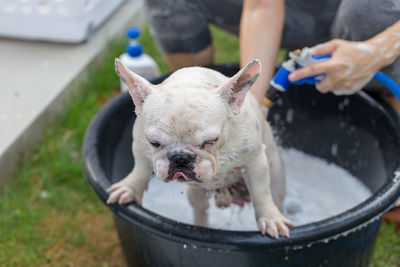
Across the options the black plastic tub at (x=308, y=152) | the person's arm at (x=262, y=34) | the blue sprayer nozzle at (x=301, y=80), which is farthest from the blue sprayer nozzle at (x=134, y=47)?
the blue sprayer nozzle at (x=301, y=80)

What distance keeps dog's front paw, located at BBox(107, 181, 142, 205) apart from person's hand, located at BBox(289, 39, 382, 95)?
18.5 inches

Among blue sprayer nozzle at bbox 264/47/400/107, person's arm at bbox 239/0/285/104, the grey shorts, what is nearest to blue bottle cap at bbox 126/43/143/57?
the grey shorts

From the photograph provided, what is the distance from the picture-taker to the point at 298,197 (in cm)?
170

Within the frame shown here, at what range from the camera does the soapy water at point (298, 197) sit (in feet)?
5.10

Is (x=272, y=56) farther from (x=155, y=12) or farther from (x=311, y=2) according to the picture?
(x=155, y=12)

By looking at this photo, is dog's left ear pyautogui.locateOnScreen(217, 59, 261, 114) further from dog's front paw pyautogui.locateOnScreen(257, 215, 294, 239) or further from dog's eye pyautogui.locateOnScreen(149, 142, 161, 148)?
dog's front paw pyautogui.locateOnScreen(257, 215, 294, 239)

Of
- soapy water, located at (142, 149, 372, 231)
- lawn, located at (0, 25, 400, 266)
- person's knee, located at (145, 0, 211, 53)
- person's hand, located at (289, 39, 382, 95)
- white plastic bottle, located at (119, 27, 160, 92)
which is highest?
person's hand, located at (289, 39, 382, 95)

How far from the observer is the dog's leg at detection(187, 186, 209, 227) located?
131cm

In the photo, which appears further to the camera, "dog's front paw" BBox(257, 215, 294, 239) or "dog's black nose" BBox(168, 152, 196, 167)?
"dog's front paw" BBox(257, 215, 294, 239)

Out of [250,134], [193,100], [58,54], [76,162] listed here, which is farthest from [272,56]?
[58,54]

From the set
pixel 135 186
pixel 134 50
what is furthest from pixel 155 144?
pixel 134 50

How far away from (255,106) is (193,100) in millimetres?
309

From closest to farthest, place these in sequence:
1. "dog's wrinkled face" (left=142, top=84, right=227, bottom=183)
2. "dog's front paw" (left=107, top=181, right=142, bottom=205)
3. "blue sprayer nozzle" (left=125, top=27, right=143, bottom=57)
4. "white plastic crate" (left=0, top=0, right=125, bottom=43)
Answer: "dog's wrinkled face" (left=142, top=84, right=227, bottom=183) → "dog's front paw" (left=107, top=181, right=142, bottom=205) → "blue sprayer nozzle" (left=125, top=27, right=143, bottom=57) → "white plastic crate" (left=0, top=0, right=125, bottom=43)

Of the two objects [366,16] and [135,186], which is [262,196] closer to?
[135,186]
